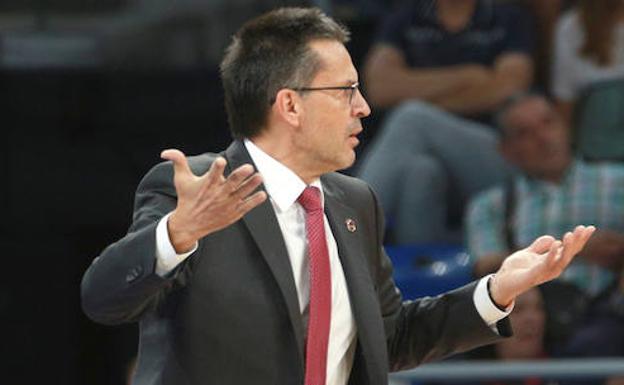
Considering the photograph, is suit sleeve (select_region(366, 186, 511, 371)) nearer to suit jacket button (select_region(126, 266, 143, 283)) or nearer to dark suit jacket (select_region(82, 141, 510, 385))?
dark suit jacket (select_region(82, 141, 510, 385))

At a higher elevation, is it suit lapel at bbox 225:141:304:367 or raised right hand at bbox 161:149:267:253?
raised right hand at bbox 161:149:267:253

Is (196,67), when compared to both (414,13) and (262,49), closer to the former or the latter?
(414,13)

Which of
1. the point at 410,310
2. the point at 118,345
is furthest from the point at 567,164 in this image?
the point at 410,310

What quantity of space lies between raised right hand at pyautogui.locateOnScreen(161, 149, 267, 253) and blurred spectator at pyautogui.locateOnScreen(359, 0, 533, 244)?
10.8ft

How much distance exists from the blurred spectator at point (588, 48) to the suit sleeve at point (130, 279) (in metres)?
3.43

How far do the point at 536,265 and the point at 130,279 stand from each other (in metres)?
0.85

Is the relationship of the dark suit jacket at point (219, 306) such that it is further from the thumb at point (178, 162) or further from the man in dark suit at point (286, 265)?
the thumb at point (178, 162)

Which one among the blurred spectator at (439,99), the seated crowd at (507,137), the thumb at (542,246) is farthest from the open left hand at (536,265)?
the blurred spectator at (439,99)

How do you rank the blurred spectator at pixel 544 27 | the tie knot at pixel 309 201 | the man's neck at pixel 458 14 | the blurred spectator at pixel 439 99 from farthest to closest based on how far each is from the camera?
the blurred spectator at pixel 544 27 → the man's neck at pixel 458 14 → the blurred spectator at pixel 439 99 → the tie knot at pixel 309 201

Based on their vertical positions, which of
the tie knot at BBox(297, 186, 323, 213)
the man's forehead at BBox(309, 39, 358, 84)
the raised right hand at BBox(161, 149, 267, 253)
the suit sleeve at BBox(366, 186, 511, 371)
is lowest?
the suit sleeve at BBox(366, 186, 511, 371)

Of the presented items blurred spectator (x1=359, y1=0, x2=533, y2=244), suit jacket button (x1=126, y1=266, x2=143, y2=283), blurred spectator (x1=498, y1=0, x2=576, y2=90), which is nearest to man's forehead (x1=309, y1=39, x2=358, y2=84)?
suit jacket button (x1=126, y1=266, x2=143, y2=283)

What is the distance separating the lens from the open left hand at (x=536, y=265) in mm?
Result: 2957

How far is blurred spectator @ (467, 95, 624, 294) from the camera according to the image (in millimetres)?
5582

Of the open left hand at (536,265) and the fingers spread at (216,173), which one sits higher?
A: the fingers spread at (216,173)
